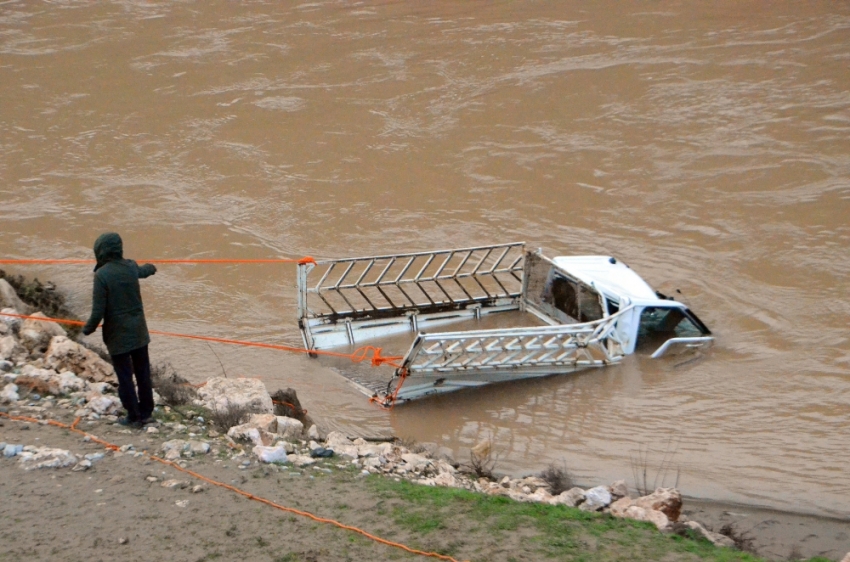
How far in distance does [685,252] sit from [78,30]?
799 inches

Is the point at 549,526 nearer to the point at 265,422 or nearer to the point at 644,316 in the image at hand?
Result: the point at 265,422

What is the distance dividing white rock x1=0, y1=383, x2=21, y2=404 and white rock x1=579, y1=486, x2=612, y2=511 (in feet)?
15.5

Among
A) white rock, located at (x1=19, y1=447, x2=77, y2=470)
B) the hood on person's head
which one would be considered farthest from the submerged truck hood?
white rock, located at (x1=19, y1=447, x2=77, y2=470)

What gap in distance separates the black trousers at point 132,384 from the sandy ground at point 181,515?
0.32 m

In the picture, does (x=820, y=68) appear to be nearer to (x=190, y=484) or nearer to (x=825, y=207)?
(x=825, y=207)

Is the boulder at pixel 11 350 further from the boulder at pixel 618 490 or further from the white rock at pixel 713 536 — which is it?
the white rock at pixel 713 536

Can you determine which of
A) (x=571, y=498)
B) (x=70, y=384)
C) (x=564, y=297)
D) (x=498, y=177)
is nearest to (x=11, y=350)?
(x=70, y=384)

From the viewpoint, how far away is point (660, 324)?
11.2m

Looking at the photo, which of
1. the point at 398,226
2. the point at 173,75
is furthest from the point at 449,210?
the point at 173,75

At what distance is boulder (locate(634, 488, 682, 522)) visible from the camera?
7156 millimetres

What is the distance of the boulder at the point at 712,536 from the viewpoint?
22.2 feet

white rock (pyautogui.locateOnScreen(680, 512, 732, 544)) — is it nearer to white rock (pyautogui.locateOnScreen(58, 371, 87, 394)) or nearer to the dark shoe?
the dark shoe

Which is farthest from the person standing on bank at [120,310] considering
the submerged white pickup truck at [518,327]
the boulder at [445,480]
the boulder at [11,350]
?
the submerged white pickup truck at [518,327]

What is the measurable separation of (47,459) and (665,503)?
467cm
